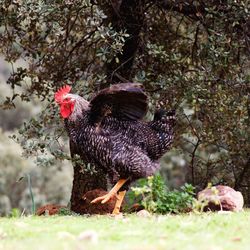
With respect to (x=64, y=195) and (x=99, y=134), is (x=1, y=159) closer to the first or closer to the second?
(x=64, y=195)

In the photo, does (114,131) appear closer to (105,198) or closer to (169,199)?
(105,198)

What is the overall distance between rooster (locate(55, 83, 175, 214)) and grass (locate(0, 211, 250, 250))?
195 centimetres

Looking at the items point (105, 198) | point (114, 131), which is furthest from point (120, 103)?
point (105, 198)

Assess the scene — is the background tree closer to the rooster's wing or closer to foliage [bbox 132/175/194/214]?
the rooster's wing

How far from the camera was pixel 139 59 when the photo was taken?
10.5 m

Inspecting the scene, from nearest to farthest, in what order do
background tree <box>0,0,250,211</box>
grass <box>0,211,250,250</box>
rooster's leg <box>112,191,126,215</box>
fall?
grass <box>0,211,250,250</box> → rooster's leg <box>112,191,126,215</box> → background tree <box>0,0,250,211</box>

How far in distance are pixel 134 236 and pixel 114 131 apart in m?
3.36

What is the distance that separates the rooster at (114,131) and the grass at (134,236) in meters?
1.95

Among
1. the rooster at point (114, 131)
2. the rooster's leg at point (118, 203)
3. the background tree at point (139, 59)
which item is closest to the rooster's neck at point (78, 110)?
the rooster at point (114, 131)

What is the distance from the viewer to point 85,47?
427 inches

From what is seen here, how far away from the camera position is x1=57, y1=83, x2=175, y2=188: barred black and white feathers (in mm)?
7773

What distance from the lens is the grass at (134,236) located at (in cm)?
412

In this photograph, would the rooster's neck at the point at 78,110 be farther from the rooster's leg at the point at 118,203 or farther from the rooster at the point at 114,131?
the rooster's leg at the point at 118,203

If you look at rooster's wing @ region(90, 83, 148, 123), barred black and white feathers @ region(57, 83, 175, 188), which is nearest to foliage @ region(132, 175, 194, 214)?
barred black and white feathers @ region(57, 83, 175, 188)
